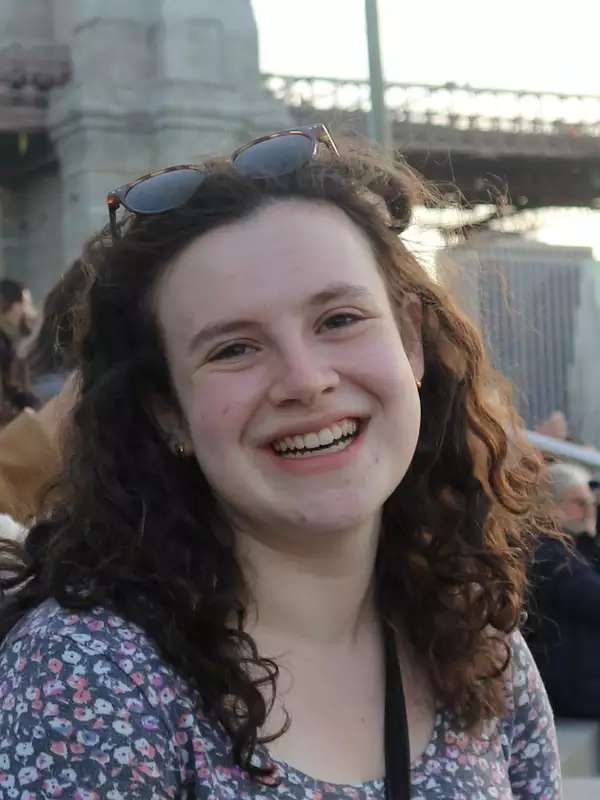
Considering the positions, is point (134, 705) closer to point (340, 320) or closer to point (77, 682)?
point (77, 682)

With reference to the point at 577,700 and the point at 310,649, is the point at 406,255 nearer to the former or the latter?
the point at 310,649

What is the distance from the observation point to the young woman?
1.57 metres

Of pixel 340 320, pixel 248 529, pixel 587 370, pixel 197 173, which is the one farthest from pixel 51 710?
pixel 587 370

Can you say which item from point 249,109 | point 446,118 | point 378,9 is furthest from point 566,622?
point 446,118

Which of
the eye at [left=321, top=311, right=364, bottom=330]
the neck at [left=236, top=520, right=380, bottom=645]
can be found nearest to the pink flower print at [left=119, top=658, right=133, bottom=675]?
the neck at [left=236, top=520, right=380, bottom=645]

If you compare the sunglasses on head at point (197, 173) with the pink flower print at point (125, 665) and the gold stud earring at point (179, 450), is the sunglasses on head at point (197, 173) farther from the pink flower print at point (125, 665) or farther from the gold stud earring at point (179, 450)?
the pink flower print at point (125, 665)

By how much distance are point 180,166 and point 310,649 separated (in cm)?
65

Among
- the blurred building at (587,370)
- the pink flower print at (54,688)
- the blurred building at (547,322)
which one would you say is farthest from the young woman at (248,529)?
the blurred building at (587,370)

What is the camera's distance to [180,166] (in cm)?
183

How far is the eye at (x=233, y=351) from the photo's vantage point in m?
1.71

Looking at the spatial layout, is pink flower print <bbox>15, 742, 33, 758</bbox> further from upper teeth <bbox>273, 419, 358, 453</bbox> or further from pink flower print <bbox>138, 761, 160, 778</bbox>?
upper teeth <bbox>273, 419, 358, 453</bbox>

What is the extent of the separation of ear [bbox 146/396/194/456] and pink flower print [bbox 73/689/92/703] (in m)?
0.38

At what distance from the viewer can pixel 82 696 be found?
150cm

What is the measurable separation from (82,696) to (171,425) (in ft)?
1.39
